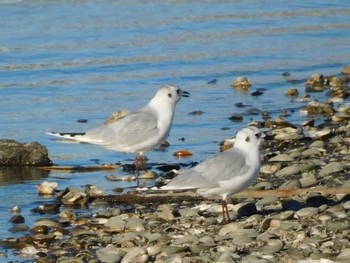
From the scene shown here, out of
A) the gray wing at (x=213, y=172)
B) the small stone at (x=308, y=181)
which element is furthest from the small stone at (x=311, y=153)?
the gray wing at (x=213, y=172)

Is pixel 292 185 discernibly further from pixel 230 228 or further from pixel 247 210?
pixel 230 228

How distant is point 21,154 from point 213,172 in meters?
3.27

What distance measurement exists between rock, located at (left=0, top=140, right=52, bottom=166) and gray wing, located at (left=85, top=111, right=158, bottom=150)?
28.2 inches

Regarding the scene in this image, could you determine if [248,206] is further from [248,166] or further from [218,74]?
[218,74]

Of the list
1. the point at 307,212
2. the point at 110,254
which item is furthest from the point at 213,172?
the point at 110,254

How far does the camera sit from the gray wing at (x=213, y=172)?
8.38m

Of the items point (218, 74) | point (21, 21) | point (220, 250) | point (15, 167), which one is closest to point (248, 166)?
point (220, 250)

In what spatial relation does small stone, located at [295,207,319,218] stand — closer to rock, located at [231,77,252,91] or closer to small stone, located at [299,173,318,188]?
small stone, located at [299,173,318,188]

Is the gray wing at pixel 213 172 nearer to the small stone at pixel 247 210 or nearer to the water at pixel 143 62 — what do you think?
the small stone at pixel 247 210

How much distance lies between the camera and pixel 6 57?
57.7 feet

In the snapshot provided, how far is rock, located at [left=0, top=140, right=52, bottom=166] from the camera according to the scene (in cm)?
1106

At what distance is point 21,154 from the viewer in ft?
36.3

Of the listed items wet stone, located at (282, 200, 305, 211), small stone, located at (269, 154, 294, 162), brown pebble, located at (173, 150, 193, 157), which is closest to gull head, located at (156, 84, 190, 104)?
brown pebble, located at (173, 150, 193, 157)

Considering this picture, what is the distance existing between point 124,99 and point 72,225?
19.3ft
